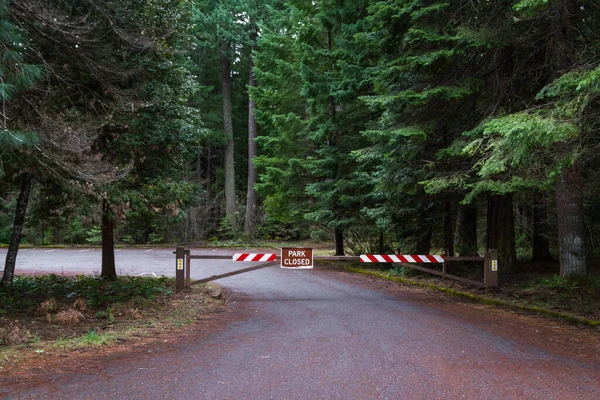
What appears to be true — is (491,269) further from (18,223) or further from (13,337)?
(18,223)

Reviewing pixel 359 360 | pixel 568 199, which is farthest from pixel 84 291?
pixel 568 199

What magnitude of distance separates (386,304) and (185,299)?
4539 mm

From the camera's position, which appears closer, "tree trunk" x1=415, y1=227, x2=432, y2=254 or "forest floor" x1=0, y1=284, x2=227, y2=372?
"forest floor" x1=0, y1=284, x2=227, y2=372

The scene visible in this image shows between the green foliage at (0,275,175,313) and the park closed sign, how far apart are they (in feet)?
9.91

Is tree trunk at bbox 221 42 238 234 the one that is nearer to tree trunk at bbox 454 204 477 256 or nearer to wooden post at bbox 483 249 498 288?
tree trunk at bbox 454 204 477 256

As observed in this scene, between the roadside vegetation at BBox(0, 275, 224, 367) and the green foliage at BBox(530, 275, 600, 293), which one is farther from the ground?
the green foliage at BBox(530, 275, 600, 293)

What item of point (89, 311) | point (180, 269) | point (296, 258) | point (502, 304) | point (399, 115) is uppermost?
point (399, 115)

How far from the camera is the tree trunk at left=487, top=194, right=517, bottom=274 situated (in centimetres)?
1238

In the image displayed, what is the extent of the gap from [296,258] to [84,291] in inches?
217

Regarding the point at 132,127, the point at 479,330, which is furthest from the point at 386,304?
the point at 132,127

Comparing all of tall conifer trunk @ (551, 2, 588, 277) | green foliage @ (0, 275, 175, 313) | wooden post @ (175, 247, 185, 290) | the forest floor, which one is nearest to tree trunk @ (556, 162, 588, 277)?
tall conifer trunk @ (551, 2, 588, 277)

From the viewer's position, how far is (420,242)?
51.2 ft

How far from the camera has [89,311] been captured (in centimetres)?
987

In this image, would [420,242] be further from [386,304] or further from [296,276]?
[386,304]
